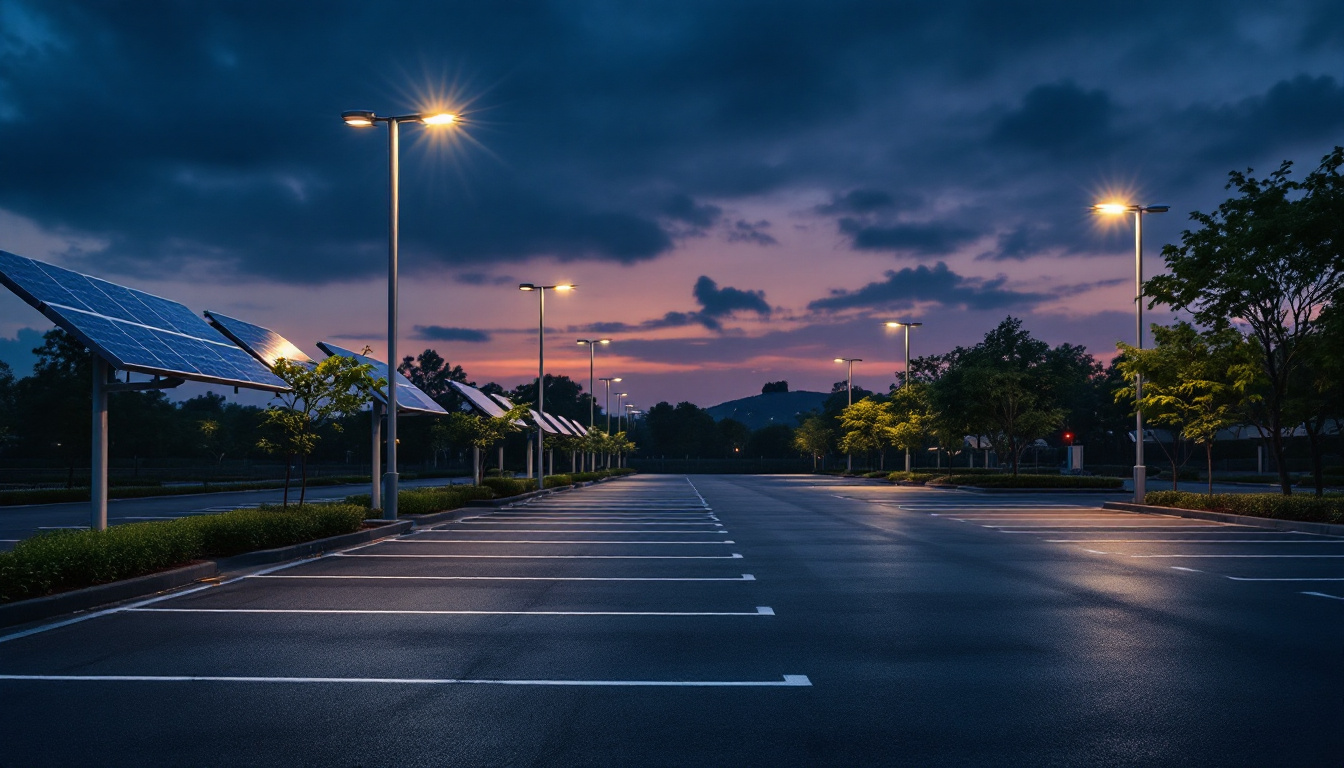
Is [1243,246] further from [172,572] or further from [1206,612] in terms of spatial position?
[172,572]

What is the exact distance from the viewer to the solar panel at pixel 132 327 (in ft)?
41.6

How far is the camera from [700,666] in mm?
8008

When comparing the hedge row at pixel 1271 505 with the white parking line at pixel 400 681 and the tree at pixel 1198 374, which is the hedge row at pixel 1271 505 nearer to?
the tree at pixel 1198 374

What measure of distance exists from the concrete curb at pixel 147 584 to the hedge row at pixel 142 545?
0.62 feet

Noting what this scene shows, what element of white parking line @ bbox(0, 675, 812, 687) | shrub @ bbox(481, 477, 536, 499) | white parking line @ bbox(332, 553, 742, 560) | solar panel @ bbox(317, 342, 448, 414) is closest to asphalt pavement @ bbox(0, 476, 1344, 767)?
white parking line @ bbox(0, 675, 812, 687)

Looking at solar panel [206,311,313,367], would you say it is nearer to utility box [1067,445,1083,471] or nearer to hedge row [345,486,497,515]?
hedge row [345,486,497,515]

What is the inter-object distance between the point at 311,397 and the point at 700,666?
12.4 meters

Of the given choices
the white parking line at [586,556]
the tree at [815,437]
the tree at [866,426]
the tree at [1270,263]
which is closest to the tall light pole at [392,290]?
the white parking line at [586,556]

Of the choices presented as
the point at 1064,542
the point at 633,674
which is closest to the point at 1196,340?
the point at 1064,542

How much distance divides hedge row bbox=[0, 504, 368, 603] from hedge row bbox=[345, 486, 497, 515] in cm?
535

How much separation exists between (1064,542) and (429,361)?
138143 mm

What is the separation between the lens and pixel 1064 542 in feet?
62.8

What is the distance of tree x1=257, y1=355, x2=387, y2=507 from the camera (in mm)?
17656

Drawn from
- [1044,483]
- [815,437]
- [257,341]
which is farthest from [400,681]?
[815,437]
